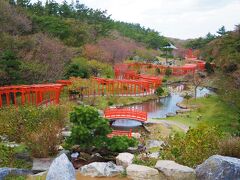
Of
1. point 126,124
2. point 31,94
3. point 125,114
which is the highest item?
point 31,94

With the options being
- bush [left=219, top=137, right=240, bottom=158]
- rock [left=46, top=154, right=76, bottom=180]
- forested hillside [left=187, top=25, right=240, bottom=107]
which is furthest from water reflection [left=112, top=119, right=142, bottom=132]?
rock [left=46, top=154, right=76, bottom=180]

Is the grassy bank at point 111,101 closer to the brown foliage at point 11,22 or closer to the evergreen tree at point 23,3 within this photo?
the brown foliage at point 11,22

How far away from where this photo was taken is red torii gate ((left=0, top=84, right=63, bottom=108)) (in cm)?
2241

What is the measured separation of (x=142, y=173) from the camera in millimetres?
8539

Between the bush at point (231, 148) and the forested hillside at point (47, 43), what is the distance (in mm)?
17297

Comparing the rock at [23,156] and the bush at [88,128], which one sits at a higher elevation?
the bush at [88,128]

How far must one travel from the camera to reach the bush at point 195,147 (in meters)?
9.31

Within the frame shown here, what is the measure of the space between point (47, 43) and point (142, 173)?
23.7m

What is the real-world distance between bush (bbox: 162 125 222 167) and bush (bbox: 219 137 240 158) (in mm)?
396

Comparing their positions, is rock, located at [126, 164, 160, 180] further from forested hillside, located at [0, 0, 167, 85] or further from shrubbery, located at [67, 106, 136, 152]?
forested hillside, located at [0, 0, 167, 85]

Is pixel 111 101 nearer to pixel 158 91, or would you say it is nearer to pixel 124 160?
pixel 158 91

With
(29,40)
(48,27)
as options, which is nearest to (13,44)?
(29,40)

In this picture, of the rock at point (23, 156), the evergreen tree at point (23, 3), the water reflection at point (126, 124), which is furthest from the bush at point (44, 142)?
the evergreen tree at point (23, 3)

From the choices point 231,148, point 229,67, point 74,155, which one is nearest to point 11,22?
point 229,67
